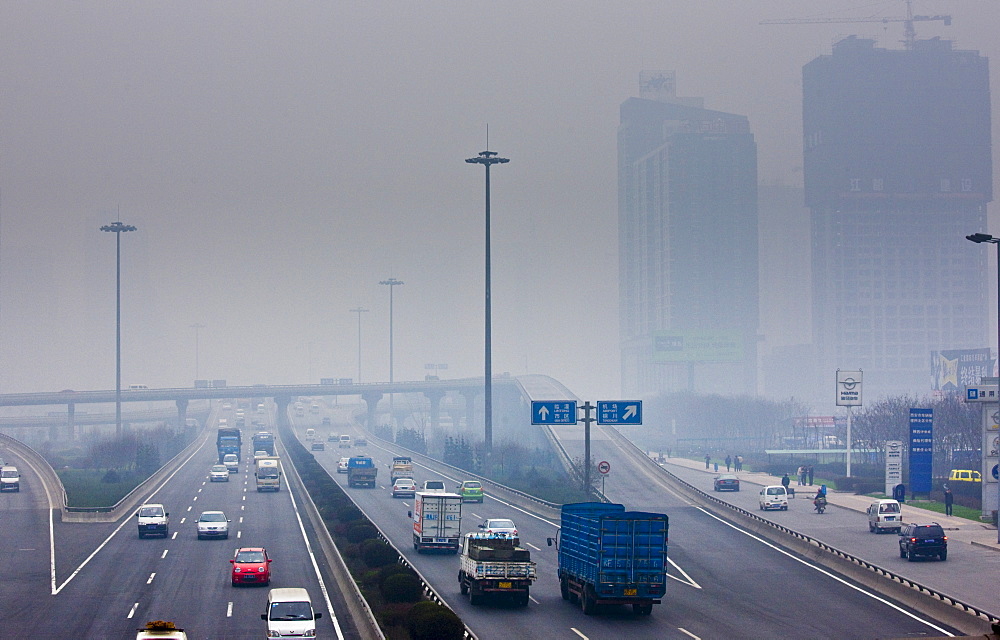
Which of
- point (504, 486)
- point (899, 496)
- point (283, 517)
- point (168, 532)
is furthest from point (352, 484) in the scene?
point (899, 496)

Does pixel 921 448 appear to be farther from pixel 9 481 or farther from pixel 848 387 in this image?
pixel 9 481

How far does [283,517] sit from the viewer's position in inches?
3211

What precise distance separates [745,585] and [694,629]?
475 inches

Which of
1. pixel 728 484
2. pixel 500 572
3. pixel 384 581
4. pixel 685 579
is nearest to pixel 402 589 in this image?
pixel 384 581

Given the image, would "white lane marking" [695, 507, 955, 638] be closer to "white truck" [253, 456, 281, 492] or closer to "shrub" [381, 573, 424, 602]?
"shrub" [381, 573, 424, 602]

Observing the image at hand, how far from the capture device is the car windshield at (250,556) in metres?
51.0

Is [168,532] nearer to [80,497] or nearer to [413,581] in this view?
[80,497]

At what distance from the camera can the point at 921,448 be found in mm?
89312

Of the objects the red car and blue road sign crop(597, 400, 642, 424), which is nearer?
the red car

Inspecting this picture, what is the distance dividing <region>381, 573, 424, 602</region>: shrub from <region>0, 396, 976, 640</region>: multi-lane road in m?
1.67

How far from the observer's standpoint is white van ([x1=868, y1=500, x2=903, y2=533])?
2921 inches

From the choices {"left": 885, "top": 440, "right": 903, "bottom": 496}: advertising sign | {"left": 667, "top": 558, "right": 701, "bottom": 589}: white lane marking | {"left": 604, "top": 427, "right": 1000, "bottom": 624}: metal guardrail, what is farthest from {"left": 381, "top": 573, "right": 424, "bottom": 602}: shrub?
{"left": 885, "top": 440, "right": 903, "bottom": 496}: advertising sign

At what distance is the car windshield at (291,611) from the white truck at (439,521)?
22671 mm

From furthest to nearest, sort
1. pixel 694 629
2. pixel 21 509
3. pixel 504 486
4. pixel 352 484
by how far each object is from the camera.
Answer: pixel 352 484 < pixel 504 486 < pixel 21 509 < pixel 694 629
